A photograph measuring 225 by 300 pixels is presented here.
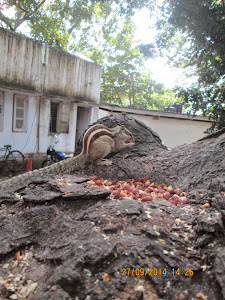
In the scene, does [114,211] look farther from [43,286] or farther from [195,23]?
[195,23]

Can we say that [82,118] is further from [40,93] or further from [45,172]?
[45,172]

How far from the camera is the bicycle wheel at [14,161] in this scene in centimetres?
863

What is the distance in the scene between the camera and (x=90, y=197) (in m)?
2.45

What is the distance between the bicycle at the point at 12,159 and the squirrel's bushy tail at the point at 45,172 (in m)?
5.22

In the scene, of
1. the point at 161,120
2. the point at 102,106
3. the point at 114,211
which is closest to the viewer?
the point at 114,211

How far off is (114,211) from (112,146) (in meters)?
2.39

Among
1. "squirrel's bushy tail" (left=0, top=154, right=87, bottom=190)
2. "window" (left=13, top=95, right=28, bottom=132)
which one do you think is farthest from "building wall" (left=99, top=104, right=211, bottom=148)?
"squirrel's bushy tail" (left=0, top=154, right=87, bottom=190)

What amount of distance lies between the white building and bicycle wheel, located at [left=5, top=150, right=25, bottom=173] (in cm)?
34

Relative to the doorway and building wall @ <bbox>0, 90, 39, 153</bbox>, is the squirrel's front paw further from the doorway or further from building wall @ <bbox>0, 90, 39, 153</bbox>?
the doorway

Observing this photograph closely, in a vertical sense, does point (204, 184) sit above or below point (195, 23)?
below

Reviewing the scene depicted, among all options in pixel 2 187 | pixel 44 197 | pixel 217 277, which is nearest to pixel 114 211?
pixel 44 197

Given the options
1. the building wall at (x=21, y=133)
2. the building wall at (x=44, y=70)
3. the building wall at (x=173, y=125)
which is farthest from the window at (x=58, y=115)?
the building wall at (x=173, y=125)

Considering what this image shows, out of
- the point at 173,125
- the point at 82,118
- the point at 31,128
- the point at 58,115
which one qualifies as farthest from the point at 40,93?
the point at 173,125

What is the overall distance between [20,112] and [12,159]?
184 centimetres
